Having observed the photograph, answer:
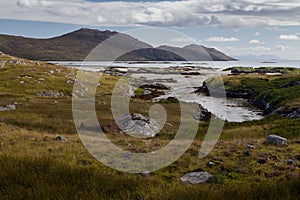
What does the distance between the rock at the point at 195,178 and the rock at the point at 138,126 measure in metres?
15.8

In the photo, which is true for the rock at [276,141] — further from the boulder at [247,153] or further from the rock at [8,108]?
the rock at [8,108]

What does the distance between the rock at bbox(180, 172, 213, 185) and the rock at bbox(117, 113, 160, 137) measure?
15.8 meters

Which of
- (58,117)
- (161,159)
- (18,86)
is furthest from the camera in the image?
(18,86)

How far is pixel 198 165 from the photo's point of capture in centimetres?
1315

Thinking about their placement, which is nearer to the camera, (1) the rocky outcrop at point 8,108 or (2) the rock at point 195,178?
(2) the rock at point 195,178

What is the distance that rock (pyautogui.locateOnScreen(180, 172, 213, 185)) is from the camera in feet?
35.1

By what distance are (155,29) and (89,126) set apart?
564 inches

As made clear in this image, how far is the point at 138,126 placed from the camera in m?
28.8

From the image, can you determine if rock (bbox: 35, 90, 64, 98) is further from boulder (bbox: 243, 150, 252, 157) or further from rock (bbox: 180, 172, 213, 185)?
rock (bbox: 180, 172, 213, 185)

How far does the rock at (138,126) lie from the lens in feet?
92.4

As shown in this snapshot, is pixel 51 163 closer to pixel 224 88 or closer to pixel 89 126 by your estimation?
pixel 89 126

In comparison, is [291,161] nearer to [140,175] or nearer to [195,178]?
[195,178]

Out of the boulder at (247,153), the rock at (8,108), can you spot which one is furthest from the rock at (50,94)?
the boulder at (247,153)

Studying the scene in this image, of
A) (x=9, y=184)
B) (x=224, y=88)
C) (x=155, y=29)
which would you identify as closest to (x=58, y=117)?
(x=155, y=29)
